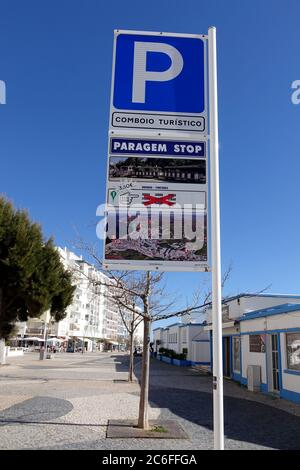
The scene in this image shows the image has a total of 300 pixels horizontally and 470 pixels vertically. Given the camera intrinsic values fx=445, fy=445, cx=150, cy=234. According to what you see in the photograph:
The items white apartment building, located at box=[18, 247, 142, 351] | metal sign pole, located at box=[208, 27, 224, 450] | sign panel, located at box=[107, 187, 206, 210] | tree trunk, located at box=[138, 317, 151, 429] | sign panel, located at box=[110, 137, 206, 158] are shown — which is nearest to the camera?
metal sign pole, located at box=[208, 27, 224, 450]

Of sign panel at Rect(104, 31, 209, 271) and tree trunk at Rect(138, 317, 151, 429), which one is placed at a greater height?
sign panel at Rect(104, 31, 209, 271)

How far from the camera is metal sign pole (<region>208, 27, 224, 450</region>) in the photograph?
3777mm

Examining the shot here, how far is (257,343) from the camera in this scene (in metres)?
19.5

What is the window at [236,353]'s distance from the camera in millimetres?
22875

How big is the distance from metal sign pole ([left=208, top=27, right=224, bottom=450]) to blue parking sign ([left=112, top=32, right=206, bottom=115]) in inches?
4.9

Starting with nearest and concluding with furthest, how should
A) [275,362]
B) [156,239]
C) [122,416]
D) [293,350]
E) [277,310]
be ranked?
[156,239] → [122,416] → [293,350] → [277,310] → [275,362]

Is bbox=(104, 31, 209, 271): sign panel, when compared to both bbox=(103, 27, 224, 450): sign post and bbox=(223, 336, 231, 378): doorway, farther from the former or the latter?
bbox=(223, 336, 231, 378): doorway

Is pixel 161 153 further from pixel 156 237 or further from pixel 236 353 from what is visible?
pixel 236 353

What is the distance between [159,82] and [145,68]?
9.1 inches

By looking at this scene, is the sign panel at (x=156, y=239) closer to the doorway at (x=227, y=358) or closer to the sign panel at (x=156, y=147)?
the sign panel at (x=156, y=147)

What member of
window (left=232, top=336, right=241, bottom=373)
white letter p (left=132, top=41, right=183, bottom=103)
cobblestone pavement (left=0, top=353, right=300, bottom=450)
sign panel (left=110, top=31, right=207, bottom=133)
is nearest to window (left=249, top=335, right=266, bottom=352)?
cobblestone pavement (left=0, top=353, right=300, bottom=450)

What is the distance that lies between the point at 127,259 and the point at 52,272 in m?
15.2

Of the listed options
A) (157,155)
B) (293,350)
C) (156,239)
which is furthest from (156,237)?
(293,350)
